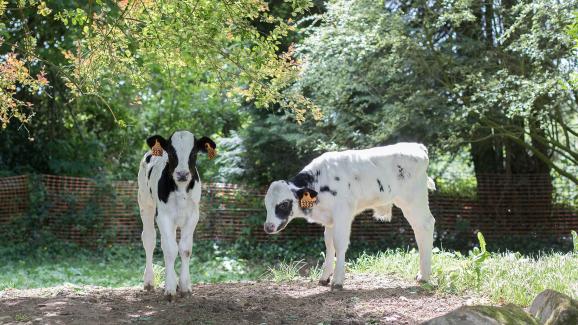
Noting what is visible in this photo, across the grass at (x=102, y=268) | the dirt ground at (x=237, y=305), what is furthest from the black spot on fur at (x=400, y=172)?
the grass at (x=102, y=268)

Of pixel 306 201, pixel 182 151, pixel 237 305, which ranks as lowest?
pixel 237 305

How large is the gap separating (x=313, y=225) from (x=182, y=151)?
26.0 ft

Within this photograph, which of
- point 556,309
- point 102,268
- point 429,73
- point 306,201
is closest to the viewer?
point 556,309

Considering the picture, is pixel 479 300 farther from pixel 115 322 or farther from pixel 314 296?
pixel 115 322

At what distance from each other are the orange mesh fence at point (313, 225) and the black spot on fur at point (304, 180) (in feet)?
21.7

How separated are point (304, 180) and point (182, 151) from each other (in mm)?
1576

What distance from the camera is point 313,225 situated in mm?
14633

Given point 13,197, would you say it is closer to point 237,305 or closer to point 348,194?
point 348,194

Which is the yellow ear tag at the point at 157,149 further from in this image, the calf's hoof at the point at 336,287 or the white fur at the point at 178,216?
the calf's hoof at the point at 336,287

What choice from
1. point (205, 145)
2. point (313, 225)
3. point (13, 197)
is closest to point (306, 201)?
point (205, 145)

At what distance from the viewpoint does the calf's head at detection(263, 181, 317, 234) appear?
25.2ft

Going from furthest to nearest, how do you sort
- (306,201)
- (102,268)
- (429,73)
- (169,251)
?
(102,268) < (429,73) < (306,201) < (169,251)

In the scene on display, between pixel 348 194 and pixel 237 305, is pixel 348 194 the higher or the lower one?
the higher one

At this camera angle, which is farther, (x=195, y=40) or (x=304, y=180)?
(x=304, y=180)
